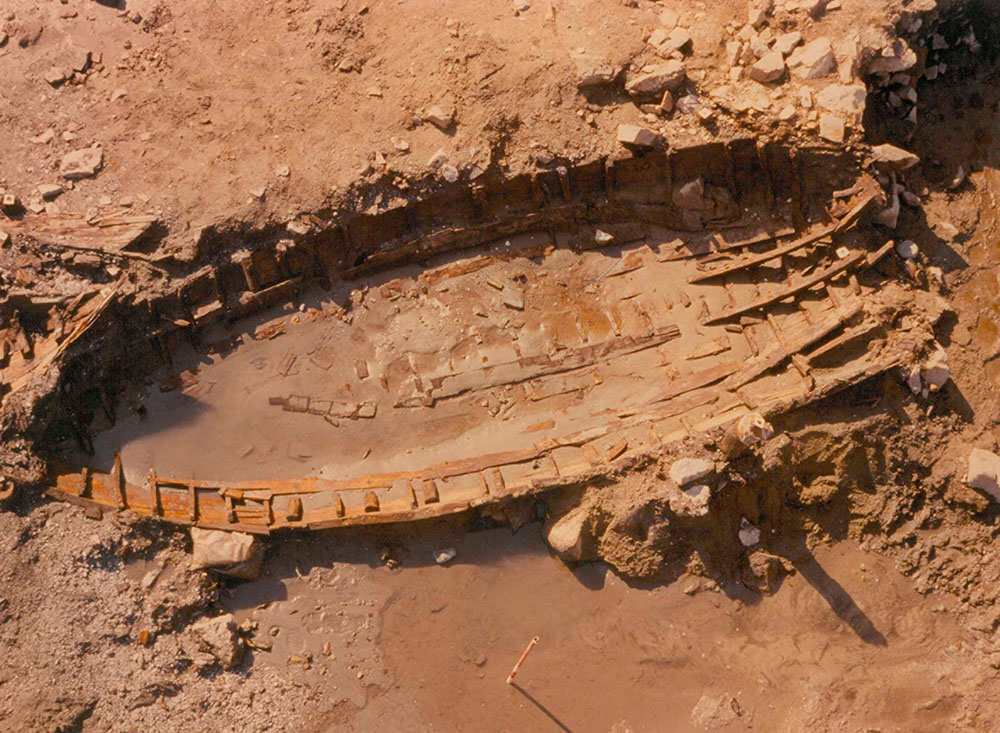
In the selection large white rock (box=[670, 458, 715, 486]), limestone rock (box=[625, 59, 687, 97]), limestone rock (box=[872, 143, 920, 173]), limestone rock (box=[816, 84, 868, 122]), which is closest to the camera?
large white rock (box=[670, 458, 715, 486])


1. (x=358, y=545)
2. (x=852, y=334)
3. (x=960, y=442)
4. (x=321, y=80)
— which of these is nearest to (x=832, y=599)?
(x=960, y=442)

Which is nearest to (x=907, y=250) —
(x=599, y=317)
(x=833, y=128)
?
(x=833, y=128)

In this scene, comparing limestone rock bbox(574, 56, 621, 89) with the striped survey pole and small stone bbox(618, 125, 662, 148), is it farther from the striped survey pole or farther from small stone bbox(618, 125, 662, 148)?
the striped survey pole

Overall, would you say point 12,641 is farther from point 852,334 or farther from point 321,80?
point 852,334

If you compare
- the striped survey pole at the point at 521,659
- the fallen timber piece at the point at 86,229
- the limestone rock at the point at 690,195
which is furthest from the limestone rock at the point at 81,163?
the striped survey pole at the point at 521,659

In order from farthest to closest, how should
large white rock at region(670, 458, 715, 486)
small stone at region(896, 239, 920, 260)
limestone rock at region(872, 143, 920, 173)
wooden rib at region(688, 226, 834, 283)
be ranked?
wooden rib at region(688, 226, 834, 283) → small stone at region(896, 239, 920, 260) → limestone rock at region(872, 143, 920, 173) → large white rock at region(670, 458, 715, 486)

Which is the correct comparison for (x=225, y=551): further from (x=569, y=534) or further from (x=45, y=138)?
(x=45, y=138)

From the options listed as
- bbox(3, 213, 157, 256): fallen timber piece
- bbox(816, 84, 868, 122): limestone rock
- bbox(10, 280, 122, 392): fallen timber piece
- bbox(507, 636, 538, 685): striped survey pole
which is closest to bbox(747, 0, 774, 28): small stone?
bbox(816, 84, 868, 122): limestone rock

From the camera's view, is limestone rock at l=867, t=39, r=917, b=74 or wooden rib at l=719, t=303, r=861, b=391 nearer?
wooden rib at l=719, t=303, r=861, b=391
